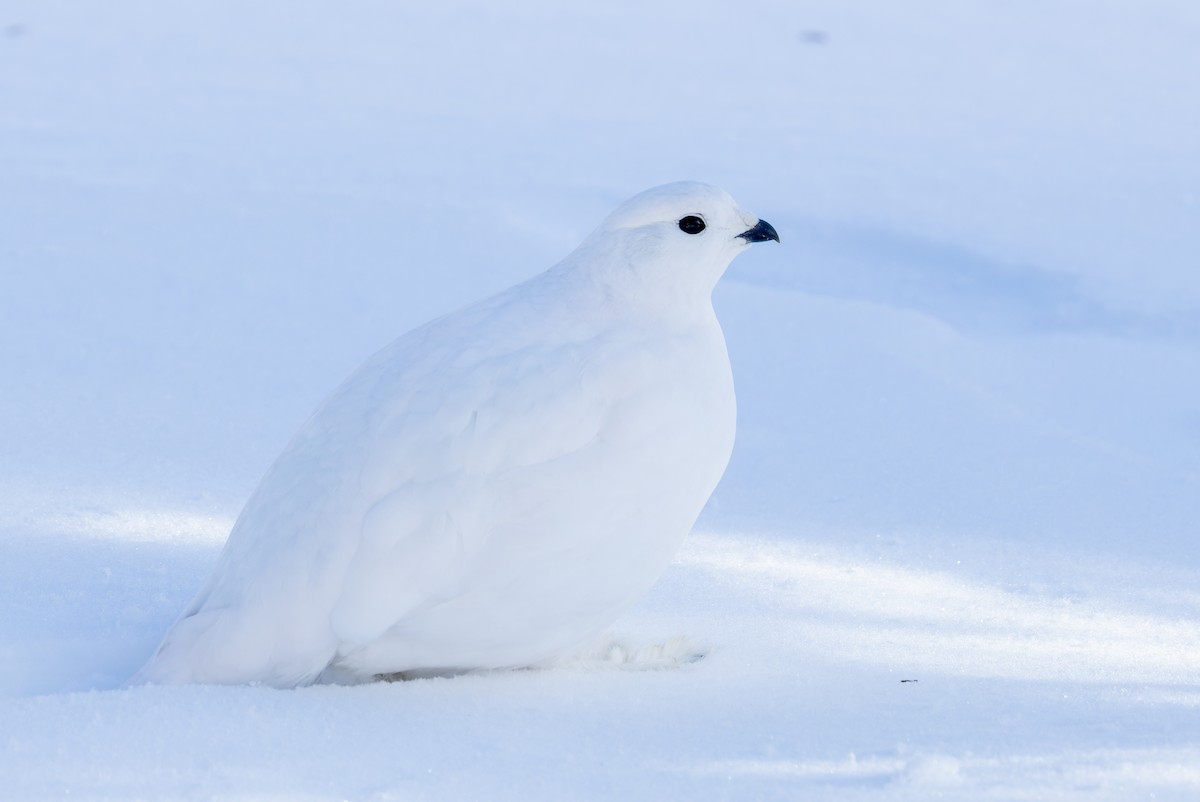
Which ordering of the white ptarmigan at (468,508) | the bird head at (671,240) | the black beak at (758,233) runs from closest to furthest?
the white ptarmigan at (468,508) < the bird head at (671,240) < the black beak at (758,233)

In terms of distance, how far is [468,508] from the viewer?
2564 mm

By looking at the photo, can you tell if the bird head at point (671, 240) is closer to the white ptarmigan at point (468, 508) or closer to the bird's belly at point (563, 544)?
the white ptarmigan at point (468, 508)

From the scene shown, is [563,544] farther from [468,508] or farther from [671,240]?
[671,240]

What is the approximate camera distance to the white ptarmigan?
257 centimetres

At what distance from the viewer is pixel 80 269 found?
5895mm

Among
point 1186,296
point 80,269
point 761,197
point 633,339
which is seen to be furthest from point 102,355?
point 1186,296

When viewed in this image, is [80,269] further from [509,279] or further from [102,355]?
[509,279]

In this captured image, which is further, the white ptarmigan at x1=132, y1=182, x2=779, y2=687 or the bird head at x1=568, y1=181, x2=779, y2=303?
the bird head at x1=568, y1=181, x2=779, y2=303

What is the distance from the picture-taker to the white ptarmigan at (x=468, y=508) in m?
2.57

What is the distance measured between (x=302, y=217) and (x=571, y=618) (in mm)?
4358

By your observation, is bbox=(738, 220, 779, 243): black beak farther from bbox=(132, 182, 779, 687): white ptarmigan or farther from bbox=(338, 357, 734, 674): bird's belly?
bbox=(338, 357, 734, 674): bird's belly

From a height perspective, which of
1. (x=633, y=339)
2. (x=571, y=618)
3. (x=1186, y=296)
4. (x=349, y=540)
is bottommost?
(x=1186, y=296)

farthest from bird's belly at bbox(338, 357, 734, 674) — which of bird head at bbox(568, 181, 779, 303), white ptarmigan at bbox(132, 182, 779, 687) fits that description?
bird head at bbox(568, 181, 779, 303)

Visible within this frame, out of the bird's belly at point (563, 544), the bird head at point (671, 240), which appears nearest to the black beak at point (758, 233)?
the bird head at point (671, 240)
